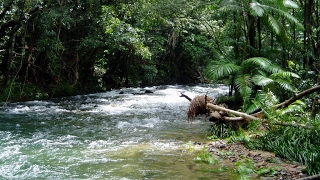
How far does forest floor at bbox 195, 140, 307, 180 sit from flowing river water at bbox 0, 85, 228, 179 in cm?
67

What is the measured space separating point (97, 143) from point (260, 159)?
13.4 feet

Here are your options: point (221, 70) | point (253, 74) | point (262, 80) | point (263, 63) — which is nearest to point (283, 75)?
point (262, 80)

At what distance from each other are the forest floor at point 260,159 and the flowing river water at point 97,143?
0.67 metres

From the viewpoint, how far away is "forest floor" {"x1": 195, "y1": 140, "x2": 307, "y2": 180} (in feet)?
17.9

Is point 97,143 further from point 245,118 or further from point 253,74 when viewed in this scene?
point 253,74

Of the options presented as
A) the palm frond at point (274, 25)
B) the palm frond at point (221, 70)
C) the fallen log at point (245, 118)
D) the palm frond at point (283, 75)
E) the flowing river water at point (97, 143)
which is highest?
the palm frond at point (274, 25)

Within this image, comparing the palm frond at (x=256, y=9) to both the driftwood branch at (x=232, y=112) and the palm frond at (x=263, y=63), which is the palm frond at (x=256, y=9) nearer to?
the palm frond at (x=263, y=63)

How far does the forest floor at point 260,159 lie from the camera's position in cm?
544

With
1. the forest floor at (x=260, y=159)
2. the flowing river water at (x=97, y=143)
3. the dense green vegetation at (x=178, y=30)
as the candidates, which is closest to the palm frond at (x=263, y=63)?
the dense green vegetation at (x=178, y=30)

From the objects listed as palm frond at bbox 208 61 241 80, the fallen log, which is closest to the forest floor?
the fallen log

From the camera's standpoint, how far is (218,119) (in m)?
8.88

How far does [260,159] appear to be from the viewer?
253 inches

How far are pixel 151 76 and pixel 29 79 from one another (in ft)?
40.5

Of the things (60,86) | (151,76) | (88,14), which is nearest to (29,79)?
(60,86)
